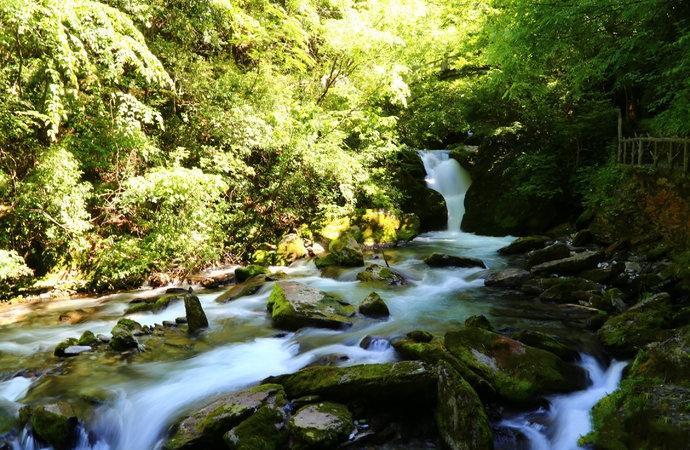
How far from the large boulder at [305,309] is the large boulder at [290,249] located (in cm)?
349

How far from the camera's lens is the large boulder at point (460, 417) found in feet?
13.4

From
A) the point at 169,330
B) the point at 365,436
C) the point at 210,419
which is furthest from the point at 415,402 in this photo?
the point at 169,330

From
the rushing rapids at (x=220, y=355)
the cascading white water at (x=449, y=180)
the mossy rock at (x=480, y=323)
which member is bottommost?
the rushing rapids at (x=220, y=355)

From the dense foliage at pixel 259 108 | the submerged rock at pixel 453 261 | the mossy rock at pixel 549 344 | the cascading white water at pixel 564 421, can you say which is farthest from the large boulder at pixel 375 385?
the submerged rock at pixel 453 261

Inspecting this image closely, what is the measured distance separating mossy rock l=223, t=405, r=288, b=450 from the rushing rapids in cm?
108

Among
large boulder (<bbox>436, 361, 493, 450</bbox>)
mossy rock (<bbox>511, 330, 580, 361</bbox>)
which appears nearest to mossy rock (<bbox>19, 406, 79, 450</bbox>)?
large boulder (<bbox>436, 361, 493, 450</bbox>)

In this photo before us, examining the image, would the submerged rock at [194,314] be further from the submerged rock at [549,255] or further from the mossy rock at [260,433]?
the submerged rock at [549,255]

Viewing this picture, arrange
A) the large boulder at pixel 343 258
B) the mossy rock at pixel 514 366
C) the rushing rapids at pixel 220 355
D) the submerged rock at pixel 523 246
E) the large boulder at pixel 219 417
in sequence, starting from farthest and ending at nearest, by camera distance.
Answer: the submerged rock at pixel 523 246 < the large boulder at pixel 343 258 < the mossy rock at pixel 514 366 < the rushing rapids at pixel 220 355 < the large boulder at pixel 219 417

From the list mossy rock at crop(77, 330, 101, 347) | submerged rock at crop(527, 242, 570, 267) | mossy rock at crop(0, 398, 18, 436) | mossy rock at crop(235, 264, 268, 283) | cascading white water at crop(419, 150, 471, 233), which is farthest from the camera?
cascading white water at crop(419, 150, 471, 233)

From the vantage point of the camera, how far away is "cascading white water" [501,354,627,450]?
448cm

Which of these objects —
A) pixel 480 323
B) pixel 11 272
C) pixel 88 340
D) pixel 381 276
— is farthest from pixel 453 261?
pixel 11 272

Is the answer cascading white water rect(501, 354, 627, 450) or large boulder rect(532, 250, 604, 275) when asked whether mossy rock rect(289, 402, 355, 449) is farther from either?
large boulder rect(532, 250, 604, 275)

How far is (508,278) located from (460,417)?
231 inches

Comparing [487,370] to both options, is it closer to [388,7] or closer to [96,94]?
[96,94]
